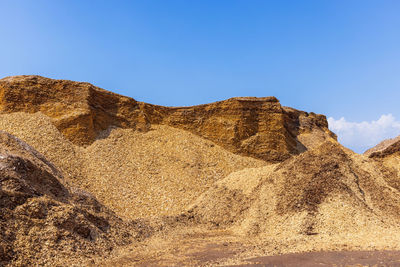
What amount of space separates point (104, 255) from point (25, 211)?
2.22 m

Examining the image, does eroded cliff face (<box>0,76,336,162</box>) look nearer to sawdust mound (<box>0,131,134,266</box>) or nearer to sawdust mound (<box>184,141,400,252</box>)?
sawdust mound (<box>184,141,400,252</box>)

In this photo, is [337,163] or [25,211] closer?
[25,211]

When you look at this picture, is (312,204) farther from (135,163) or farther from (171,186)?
(135,163)

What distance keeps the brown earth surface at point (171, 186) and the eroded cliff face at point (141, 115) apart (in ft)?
0.28

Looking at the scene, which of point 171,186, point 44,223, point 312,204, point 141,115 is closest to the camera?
point 44,223

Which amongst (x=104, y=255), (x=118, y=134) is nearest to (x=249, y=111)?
(x=118, y=134)

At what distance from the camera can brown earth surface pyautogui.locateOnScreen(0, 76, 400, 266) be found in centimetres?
771

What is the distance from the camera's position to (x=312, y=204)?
10555mm

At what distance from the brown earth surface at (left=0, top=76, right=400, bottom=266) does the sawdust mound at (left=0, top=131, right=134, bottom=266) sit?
0.11 feet

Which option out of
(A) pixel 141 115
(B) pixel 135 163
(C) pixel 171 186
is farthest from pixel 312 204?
(A) pixel 141 115

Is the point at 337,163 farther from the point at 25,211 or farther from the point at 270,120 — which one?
the point at 270,120

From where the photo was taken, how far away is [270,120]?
25.4 metres

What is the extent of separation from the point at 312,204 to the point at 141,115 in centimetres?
1515

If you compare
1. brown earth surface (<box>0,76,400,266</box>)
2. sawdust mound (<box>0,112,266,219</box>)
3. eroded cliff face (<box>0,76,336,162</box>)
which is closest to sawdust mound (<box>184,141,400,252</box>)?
brown earth surface (<box>0,76,400,266</box>)
